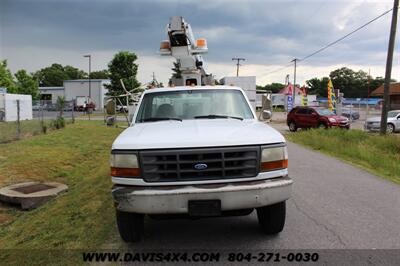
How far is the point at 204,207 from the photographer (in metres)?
3.82

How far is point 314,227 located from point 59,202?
4.96 metres

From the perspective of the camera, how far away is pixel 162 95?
18.5 feet

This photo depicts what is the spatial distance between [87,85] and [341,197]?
7245 centimetres

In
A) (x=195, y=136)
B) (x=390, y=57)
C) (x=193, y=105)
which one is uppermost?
(x=390, y=57)

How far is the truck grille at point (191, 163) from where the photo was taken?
12.7 ft

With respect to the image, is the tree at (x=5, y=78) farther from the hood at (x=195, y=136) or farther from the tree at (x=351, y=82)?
the tree at (x=351, y=82)

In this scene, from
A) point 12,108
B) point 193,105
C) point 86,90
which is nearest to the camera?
point 193,105

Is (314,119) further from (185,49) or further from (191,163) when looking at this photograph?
(191,163)

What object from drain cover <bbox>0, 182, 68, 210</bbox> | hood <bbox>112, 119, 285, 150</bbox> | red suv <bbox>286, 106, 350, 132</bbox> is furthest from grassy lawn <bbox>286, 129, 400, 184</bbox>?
drain cover <bbox>0, 182, 68, 210</bbox>

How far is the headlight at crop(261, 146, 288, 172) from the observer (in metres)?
4.01

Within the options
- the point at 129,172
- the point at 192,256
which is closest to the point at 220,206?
the point at 192,256

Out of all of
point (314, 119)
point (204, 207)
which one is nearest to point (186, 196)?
point (204, 207)

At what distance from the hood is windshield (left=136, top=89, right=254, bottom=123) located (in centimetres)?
53

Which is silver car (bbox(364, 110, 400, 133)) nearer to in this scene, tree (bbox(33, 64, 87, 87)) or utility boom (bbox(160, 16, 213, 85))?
utility boom (bbox(160, 16, 213, 85))
